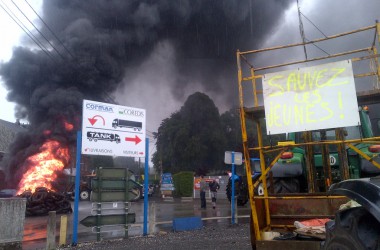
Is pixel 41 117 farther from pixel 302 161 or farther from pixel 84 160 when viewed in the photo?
pixel 302 161

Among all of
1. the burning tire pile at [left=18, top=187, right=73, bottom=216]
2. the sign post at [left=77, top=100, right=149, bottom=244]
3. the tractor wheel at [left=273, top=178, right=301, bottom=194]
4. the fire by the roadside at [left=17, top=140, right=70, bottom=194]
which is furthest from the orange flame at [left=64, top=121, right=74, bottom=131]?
the tractor wheel at [left=273, top=178, right=301, bottom=194]

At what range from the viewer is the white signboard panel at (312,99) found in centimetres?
417

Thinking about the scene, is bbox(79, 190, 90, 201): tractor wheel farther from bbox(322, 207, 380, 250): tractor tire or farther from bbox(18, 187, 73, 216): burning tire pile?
bbox(322, 207, 380, 250): tractor tire

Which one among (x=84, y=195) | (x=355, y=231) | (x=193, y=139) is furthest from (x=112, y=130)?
(x=193, y=139)

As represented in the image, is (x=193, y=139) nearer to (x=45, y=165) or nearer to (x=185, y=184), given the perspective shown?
(x=185, y=184)

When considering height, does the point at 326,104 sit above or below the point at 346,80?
below

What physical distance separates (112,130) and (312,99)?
5.76 metres

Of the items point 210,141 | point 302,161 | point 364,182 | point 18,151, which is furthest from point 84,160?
point 364,182

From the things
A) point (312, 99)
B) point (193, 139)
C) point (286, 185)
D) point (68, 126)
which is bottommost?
point (286, 185)

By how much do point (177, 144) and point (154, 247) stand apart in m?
35.1

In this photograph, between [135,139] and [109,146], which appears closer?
[109,146]

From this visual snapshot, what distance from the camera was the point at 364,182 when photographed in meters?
2.45

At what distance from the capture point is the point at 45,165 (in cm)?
2562

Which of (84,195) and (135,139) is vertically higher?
(135,139)
